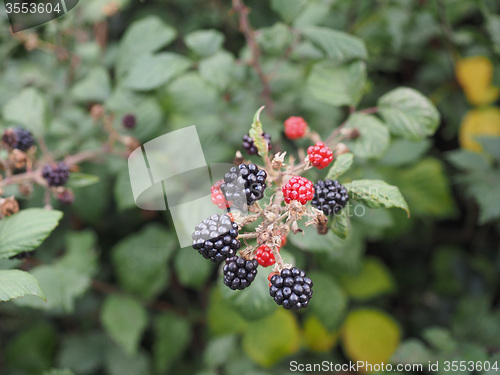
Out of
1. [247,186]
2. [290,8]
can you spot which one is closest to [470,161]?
[290,8]

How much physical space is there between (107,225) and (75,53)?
4.05 ft

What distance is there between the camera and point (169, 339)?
8.62 feet

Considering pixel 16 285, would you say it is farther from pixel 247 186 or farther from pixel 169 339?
pixel 169 339

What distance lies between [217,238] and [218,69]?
1.19 meters

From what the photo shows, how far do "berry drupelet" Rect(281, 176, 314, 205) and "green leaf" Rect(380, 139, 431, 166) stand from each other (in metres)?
1.45

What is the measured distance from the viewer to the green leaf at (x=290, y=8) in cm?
196

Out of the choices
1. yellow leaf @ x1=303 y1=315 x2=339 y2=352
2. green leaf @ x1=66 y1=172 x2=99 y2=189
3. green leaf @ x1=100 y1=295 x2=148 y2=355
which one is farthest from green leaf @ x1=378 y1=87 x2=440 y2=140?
green leaf @ x1=100 y1=295 x2=148 y2=355

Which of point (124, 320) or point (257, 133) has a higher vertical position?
point (257, 133)

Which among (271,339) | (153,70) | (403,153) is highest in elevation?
(153,70)

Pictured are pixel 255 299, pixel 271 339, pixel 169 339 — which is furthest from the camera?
pixel 169 339

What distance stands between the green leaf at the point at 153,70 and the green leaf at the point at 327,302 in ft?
4.60

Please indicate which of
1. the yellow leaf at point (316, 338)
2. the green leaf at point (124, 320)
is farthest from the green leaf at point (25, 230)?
the yellow leaf at point (316, 338)

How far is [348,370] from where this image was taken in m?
2.74

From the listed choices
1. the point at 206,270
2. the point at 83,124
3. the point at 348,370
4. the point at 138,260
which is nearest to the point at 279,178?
the point at 206,270
